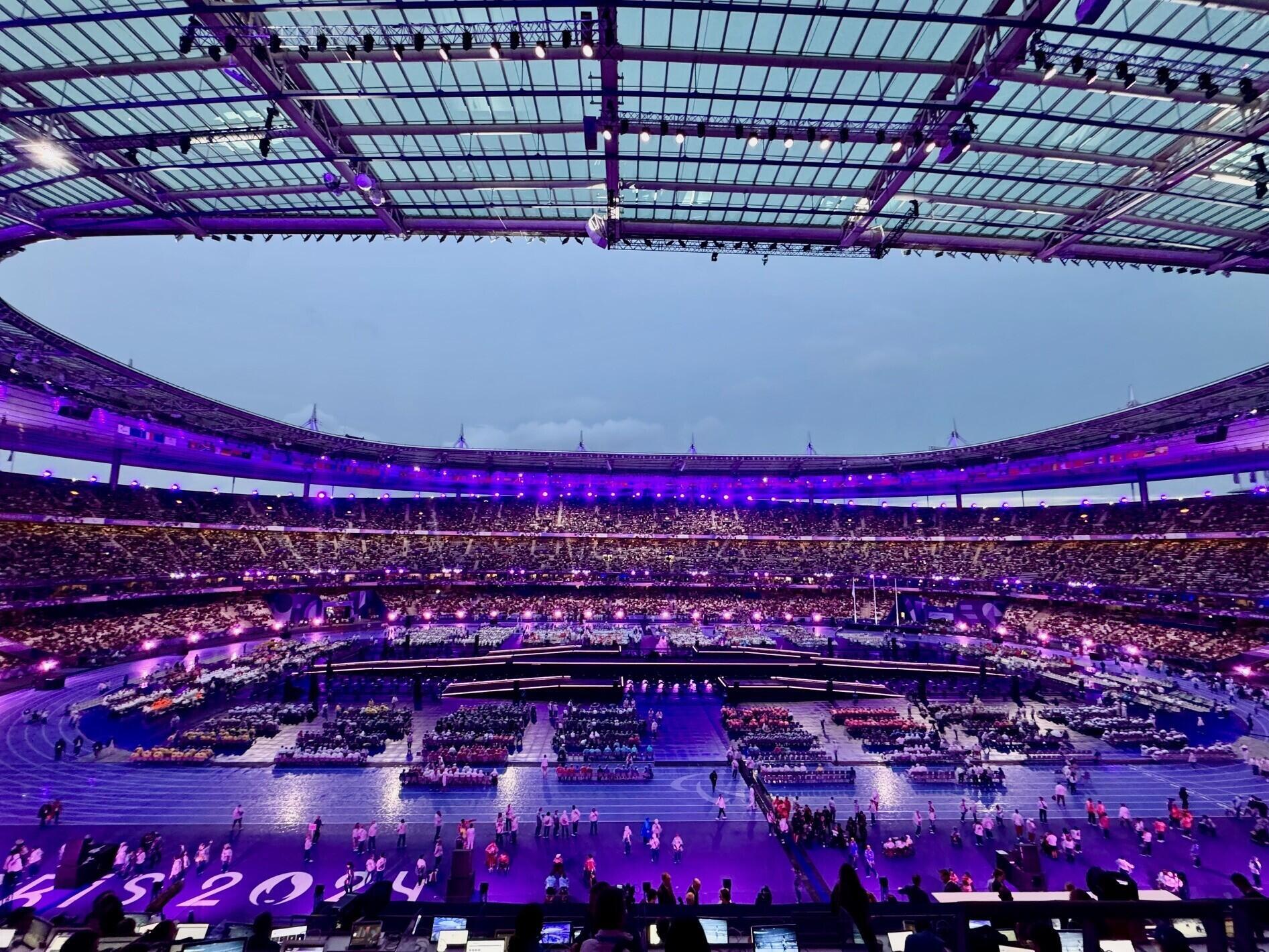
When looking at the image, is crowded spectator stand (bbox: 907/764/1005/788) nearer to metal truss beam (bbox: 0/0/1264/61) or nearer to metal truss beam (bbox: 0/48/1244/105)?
metal truss beam (bbox: 0/48/1244/105)

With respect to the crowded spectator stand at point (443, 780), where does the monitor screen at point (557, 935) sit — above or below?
above

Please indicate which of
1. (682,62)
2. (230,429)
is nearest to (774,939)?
(682,62)

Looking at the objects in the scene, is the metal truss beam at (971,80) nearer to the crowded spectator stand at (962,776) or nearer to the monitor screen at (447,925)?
the monitor screen at (447,925)

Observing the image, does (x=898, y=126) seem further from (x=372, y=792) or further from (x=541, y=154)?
(x=372, y=792)

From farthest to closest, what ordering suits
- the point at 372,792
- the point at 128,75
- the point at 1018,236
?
the point at 372,792 < the point at 1018,236 < the point at 128,75

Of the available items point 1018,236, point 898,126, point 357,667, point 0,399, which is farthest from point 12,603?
point 1018,236

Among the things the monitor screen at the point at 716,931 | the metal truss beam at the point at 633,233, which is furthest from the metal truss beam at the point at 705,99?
the monitor screen at the point at 716,931
